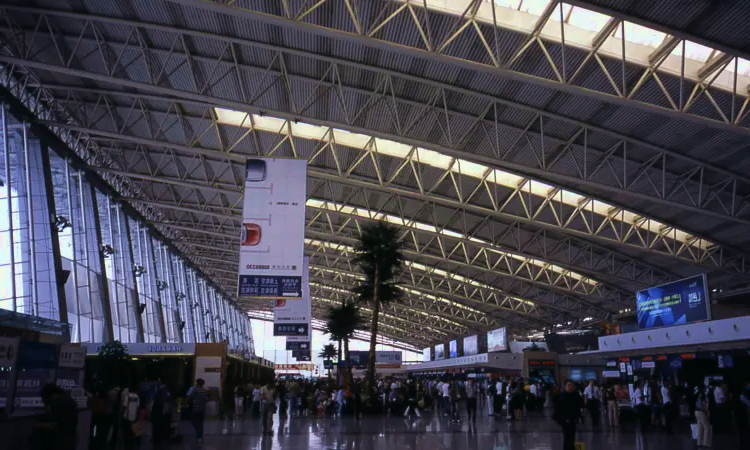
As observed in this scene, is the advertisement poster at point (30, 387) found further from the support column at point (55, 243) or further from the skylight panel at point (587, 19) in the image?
the skylight panel at point (587, 19)

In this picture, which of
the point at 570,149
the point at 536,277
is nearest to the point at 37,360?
the point at 570,149

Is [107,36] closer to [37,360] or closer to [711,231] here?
[37,360]

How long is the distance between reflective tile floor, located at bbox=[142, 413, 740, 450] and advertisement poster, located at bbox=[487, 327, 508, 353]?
25140 mm

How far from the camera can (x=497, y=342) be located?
48.3 meters

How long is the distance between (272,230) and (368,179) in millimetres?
13205

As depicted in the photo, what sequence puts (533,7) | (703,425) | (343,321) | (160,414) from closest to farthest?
(703,425)
(160,414)
(533,7)
(343,321)

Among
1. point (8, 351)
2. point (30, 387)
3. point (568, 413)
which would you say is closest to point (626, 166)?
point (568, 413)

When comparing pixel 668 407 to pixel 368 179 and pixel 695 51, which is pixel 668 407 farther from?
pixel 368 179

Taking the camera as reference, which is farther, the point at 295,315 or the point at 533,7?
the point at 295,315

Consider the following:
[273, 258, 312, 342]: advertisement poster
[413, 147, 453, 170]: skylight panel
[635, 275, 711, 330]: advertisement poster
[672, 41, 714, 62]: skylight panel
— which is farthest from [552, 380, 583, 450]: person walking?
[273, 258, 312, 342]: advertisement poster

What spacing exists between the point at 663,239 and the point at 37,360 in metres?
27.6

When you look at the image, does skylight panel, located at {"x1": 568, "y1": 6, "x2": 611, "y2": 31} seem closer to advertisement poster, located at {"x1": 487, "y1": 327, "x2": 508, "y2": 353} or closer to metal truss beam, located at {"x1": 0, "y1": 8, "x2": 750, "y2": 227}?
metal truss beam, located at {"x1": 0, "y1": 8, "x2": 750, "y2": 227}

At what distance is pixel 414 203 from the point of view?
3341 centimetres

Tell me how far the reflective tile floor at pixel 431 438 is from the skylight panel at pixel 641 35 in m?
10.8
